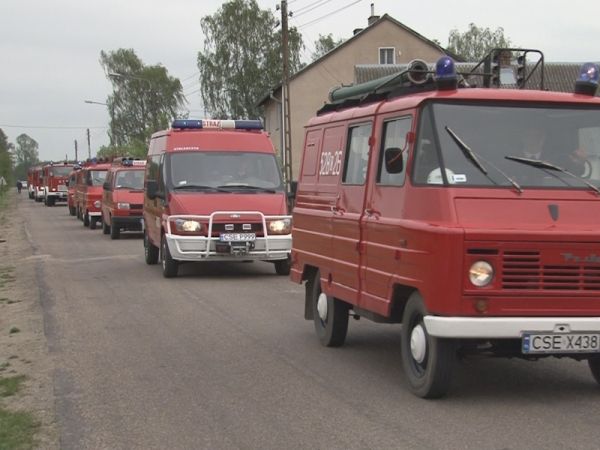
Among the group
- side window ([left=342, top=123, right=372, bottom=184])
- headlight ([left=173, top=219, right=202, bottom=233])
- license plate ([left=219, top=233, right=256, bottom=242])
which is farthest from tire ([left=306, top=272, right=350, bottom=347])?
headlight ([left=173, top=219, right=202, bottom=233])

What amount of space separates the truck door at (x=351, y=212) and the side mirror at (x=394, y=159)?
70cm

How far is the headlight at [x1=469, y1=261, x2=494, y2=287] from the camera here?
6.14m

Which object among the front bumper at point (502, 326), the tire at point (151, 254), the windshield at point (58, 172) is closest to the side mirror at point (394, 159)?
the front bumper at point (502, 326)

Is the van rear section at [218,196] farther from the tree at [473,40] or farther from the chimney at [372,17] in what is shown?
the tree at [473,40]

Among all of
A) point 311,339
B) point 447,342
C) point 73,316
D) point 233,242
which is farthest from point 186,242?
point 447,342

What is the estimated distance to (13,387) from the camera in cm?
751

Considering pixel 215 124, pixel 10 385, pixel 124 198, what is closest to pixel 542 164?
pixel 10 385

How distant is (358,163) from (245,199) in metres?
7.41

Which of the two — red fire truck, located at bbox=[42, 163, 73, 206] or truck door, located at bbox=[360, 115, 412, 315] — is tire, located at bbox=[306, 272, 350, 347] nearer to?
truck door, located at bbox=[360, 115, 412, 315]

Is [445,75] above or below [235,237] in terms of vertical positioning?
above

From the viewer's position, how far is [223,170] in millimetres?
15883

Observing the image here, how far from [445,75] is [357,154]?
1.52m

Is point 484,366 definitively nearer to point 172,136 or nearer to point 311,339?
point 311,339

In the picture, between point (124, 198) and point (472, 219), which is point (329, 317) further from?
point (124, 198)
